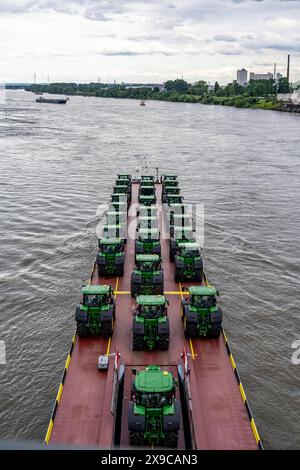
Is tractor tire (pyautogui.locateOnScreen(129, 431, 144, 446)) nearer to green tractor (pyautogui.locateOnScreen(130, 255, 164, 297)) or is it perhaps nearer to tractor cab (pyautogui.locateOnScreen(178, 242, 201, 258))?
→ green tractor (pyautogui.locateOnScreen(130, 255, 164, 297))

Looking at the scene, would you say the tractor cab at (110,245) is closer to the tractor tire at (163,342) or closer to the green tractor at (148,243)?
the green tractor at (148,243)

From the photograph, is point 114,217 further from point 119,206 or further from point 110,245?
point 110,245

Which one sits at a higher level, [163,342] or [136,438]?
[163,342]

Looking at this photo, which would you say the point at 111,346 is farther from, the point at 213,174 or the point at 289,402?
the point at 213,174

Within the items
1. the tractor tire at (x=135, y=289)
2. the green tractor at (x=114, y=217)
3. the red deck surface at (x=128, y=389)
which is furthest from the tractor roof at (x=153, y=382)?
the green tractor at (x=114, y=217)

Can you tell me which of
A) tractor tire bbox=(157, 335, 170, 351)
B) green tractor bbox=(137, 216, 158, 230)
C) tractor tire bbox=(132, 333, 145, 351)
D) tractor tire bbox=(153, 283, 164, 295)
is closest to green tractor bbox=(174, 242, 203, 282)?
tractor tire bbox=(153, 283, 164, 295)

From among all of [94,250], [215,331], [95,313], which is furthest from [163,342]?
[94,250]

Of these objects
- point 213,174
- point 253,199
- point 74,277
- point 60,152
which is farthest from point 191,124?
point 74,277
